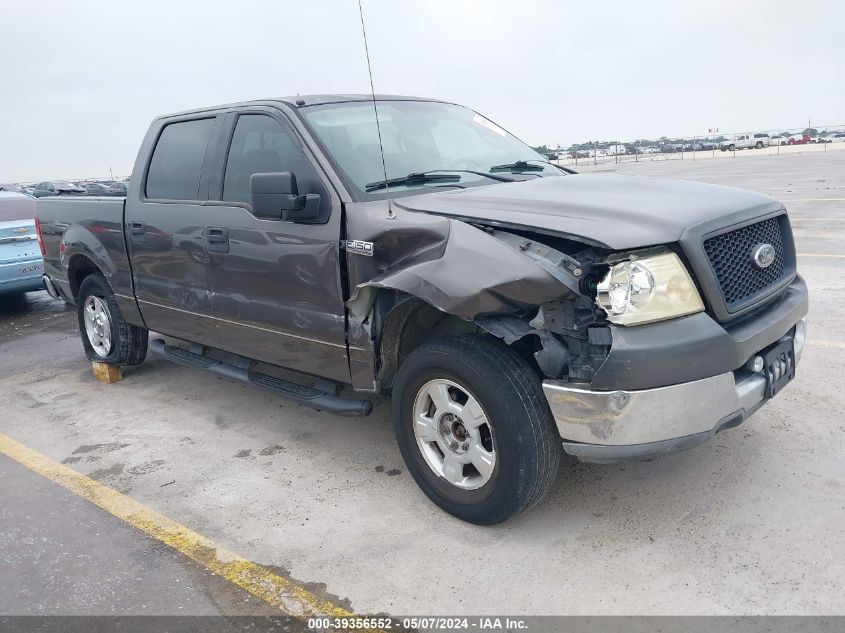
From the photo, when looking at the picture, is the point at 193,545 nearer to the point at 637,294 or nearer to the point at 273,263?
the point at 273,263

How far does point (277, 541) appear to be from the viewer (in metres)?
3.23

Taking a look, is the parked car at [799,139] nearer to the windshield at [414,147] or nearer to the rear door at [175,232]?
the windshield at [414,147]

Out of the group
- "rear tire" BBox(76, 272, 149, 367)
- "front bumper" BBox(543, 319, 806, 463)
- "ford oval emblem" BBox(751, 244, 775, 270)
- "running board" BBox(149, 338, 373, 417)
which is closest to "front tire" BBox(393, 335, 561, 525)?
"front bumper" BBox(543, 319, 806, 463)

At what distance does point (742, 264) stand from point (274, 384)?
8.53ft

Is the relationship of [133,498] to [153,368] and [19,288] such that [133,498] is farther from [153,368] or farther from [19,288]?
[19,288]

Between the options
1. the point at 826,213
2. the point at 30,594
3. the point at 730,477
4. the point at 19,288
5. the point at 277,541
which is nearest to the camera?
the point at 30,594

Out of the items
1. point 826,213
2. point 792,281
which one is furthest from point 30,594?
point 826,213

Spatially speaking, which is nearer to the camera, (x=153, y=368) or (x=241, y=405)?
(x=241, y=405)

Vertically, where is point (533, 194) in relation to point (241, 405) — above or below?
above

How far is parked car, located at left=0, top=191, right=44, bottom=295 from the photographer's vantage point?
8102 mm

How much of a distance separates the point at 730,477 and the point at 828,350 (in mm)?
2145

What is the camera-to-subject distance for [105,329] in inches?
227

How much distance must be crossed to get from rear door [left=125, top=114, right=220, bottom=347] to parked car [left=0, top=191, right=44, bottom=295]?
389 cm

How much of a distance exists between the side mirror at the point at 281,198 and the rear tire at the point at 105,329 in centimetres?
256
